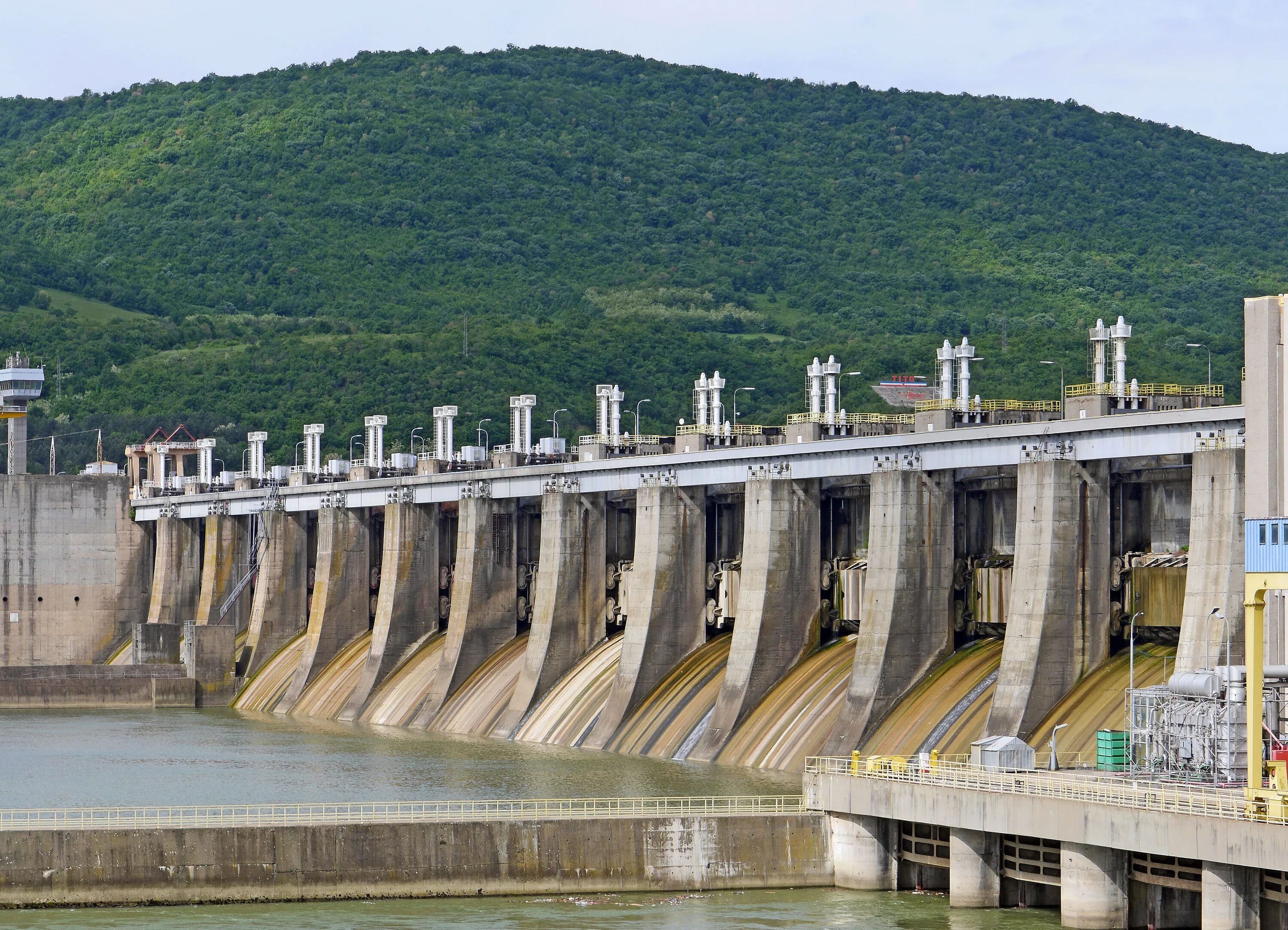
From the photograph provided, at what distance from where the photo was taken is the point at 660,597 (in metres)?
83.9

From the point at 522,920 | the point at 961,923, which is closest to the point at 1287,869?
the point at 961,923

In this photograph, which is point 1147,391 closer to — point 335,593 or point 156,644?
point 335,593

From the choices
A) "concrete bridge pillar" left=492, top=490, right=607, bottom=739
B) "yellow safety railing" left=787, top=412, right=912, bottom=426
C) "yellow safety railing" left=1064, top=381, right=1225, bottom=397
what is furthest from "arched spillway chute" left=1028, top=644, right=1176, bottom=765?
"concrete bridge pillar" left=492, top=490, right=607, bottom=739

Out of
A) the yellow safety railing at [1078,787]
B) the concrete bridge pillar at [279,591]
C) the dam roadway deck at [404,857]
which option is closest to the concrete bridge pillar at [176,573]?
the concrete bridge pillar at [279,591]

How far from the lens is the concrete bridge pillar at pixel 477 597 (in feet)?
320

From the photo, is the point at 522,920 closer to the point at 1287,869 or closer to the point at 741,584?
the point at 1287,869

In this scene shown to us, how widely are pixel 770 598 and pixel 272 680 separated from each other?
42.2 metres

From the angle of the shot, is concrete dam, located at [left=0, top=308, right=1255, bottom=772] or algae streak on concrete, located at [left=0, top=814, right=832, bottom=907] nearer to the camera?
algae streak on concrete, located at [left=0, top=814, right=832, bottom=907]

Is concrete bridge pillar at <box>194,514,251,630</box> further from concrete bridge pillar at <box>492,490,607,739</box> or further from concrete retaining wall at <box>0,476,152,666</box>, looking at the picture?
concrete bridge pillar at <box>492,490,607,739</box>

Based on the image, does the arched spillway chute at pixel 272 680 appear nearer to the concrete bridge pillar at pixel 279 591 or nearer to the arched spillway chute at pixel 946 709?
the concrete bridge pillar at pixel 279 591

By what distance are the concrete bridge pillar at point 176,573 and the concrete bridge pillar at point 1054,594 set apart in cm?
7468

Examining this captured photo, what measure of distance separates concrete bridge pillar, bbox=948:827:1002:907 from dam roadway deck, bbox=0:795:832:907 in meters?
4.20

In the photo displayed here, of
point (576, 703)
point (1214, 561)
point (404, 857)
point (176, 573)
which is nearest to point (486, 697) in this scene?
point (576, 703)

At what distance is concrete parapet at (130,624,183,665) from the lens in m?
116
